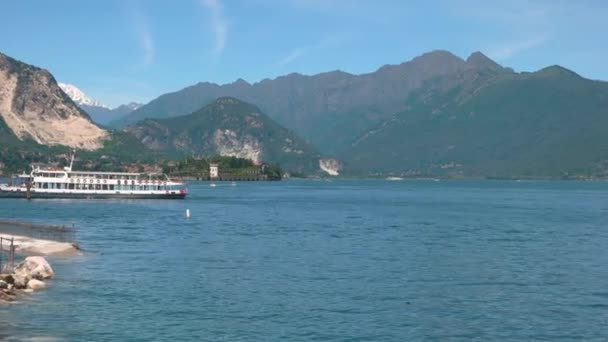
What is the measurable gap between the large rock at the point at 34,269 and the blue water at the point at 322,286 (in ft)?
4.44

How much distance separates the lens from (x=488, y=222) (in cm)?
14900

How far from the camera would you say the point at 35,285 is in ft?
209

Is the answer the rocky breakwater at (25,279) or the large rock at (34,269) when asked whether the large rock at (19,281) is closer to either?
the rocky breakwater at (25,279)

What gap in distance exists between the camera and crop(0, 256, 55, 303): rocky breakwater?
60.0m

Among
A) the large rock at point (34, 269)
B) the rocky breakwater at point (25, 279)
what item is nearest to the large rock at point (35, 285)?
the rocky breakwater at point (25, 279)

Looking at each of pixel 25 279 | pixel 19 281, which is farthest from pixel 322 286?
pixel 19 281

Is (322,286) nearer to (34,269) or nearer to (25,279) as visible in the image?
(34,269)

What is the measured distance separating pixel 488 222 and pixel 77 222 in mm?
76282

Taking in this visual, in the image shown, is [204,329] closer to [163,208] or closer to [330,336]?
[330,336]

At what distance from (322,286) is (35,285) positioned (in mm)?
24128

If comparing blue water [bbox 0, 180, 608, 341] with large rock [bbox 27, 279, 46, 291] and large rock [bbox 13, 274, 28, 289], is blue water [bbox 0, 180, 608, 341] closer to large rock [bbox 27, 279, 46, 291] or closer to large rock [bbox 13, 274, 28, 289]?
large rock [bbox 27, 279, 46, 291]

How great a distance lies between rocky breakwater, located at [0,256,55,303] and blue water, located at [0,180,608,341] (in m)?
1.42

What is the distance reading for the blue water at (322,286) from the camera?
170 ft

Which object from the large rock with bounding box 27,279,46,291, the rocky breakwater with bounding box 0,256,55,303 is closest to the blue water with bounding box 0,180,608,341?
the large rock with bounding box 27,279,46,291
